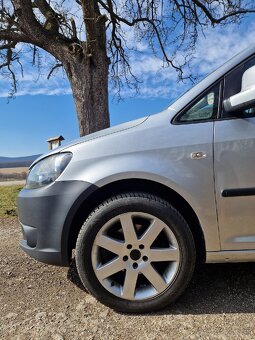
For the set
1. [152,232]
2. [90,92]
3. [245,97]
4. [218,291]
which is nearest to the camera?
[245,97]

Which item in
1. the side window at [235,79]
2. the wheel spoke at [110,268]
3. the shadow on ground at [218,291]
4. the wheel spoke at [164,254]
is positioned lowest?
the shadow on ground at [218,291]

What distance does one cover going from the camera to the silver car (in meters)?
2.32

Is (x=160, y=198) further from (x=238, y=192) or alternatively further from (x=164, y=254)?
(x=238, y=192)

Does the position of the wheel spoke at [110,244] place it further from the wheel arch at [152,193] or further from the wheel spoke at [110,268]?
the wheel arch at [152,193]

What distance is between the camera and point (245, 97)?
2.24 meters

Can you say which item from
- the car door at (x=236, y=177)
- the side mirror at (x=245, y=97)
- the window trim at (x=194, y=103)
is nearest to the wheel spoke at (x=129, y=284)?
the car door at (x=236, y=177)

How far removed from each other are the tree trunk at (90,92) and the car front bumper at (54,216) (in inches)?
173

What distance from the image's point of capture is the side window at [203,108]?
242cm

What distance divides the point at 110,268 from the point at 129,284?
0.17 m

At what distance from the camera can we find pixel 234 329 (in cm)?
217

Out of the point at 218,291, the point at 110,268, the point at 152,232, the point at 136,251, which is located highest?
the point at 152,232

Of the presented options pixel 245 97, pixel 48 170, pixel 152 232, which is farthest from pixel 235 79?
pixel 48 170

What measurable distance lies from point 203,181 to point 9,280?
77.9 inches

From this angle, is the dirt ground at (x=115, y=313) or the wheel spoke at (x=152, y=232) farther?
the wheel spoke at (x=152, y=232)
